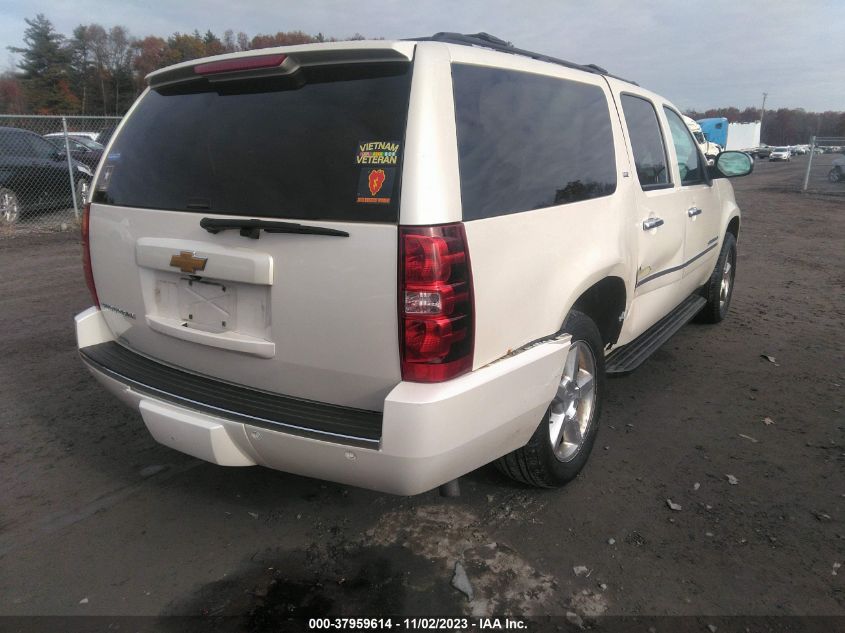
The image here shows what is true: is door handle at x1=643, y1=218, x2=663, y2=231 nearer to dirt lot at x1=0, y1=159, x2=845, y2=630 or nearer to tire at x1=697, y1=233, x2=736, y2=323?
dirt lot at x1=0, y1=159, x2=845, y2=630

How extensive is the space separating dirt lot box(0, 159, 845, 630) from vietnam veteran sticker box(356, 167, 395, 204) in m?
1.47

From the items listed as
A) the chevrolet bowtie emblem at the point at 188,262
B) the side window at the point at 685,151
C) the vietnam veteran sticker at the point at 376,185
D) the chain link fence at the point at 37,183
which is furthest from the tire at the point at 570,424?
the chain link fence at the point at 37,183

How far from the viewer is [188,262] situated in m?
2.48

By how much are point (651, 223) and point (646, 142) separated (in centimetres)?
58

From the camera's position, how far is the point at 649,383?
14.9ft

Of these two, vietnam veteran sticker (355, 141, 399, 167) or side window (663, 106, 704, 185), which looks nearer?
vietnam veteran sticker (355, 141, 399, 167)

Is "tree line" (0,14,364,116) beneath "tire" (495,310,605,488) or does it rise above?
above

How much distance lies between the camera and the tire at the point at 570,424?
2.82m

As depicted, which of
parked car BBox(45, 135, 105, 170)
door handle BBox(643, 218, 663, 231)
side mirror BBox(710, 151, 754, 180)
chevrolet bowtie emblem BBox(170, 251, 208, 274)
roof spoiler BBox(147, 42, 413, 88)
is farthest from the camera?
parked car BBox(45, 135, 105, 170)

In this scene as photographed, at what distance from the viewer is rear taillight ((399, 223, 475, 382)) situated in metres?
2.06

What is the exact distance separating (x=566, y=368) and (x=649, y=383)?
1.82 m

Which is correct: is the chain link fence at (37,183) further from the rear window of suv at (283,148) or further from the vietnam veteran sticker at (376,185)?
the vietnam veteran sticker at (376,185)

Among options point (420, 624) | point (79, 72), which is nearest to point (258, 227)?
point (420, 624)

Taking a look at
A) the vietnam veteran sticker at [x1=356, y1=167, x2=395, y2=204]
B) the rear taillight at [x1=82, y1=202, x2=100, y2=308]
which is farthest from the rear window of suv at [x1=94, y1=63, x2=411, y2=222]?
the rear taillight at [x1=82, y1=202, x2=100, y2=308]
